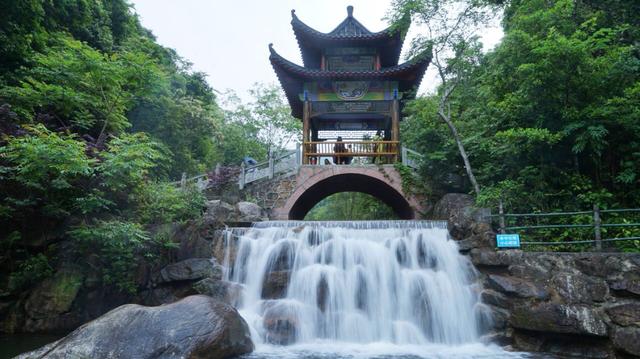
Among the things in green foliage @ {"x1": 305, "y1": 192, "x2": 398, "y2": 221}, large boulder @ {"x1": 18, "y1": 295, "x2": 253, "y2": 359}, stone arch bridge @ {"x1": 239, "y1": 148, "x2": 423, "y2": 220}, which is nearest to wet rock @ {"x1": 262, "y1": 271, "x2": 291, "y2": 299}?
large boulder @ {"x1": 18, "y1": 295, "x2": 253, "y2": 359}

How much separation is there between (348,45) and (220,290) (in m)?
11.4

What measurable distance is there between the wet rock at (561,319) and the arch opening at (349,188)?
601cm

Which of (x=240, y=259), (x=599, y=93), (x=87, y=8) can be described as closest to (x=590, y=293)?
(x=599, y=93)

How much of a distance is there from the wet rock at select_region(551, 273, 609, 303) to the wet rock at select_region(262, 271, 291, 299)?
4.92 metres

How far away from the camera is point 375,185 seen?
1414 centimetres

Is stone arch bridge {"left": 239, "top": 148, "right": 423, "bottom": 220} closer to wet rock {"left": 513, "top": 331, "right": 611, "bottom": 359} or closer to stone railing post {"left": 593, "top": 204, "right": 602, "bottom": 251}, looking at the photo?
stone railing post {"left": 593, "top": 204, "right": 602, "bottom": 251}

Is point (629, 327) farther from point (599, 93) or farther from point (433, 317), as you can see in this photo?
point (599, 93)

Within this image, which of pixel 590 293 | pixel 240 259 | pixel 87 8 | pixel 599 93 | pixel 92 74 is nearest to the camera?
pixel 590 293

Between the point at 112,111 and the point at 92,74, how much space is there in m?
1.18

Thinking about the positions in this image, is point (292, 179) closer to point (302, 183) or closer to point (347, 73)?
point (302, 183)

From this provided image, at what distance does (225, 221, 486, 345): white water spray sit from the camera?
6777mm

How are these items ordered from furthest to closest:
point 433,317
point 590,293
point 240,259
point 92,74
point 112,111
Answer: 1. point 112,111
2. point 92,74
3. point 240,259
4. point 433,317
5. point 590,293

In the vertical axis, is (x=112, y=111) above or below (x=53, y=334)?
above

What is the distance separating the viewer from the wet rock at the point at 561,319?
5730mm
